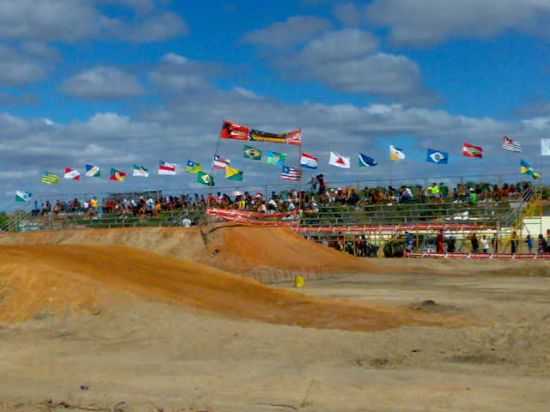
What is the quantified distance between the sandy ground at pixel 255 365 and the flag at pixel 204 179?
33318 mm

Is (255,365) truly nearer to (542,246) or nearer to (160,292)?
(160,292)

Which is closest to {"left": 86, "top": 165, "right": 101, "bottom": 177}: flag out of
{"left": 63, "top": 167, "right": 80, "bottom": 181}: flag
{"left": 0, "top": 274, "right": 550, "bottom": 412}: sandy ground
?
{"left": 63, "top": 167, "right": 80, "bottom": 181}: flag

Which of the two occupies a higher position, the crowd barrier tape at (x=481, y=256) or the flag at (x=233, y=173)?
the flag at (x=233, y=173)

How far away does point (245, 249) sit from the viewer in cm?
4012

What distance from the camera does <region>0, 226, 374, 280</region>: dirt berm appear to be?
38188 millimetres

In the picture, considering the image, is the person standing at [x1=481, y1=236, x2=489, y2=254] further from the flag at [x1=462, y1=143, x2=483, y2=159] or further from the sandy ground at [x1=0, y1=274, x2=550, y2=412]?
the sandy ground at [x1=0, y1=274, x2=550, y2=412]

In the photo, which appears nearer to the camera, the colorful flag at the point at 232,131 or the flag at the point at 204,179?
the colorful flag at the point at 232,131

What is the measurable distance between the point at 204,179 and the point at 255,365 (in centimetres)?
3886

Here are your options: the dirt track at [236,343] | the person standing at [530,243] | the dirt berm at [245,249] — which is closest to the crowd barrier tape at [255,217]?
the dirt berm at [245,249]

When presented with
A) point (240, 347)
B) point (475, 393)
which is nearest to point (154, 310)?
point (240, 347)

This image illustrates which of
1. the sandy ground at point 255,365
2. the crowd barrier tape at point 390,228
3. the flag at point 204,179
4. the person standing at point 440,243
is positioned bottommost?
the sandy ground at point 255,365

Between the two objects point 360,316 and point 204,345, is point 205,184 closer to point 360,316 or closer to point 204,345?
point 360,316

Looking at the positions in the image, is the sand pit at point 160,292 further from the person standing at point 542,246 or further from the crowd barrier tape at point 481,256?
the person standing at point 542,246

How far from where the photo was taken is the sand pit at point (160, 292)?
58.5 feet
